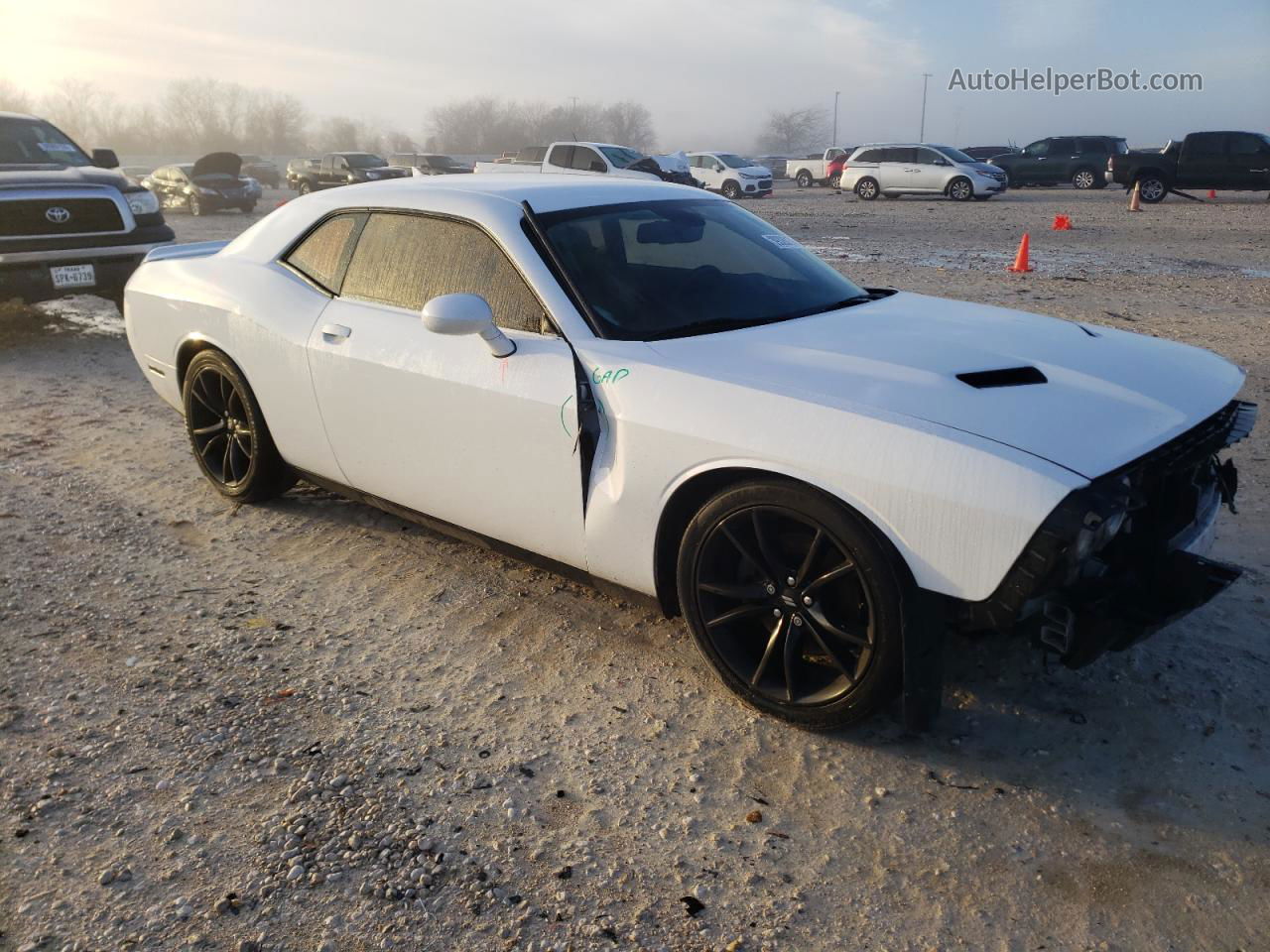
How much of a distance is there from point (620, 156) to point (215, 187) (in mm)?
11613

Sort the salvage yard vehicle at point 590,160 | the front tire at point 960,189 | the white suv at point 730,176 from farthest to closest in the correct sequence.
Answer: the white suv at point 730,176 → the front tire at point 960,189 → the salvage yard vehicle at point 590,160

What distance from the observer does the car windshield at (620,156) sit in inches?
894

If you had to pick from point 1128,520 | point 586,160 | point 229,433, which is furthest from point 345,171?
point 1128,520

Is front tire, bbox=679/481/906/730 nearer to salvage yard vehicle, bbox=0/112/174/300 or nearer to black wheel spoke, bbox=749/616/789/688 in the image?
black wheel spoke, bbox=749/616/789/688

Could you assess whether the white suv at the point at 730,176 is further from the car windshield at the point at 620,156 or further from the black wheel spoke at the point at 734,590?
the black wheel spoke at the point at 734,590

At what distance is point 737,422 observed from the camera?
2.89 m

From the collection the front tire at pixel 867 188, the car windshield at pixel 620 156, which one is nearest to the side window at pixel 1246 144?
the front tire at pixel 867 188

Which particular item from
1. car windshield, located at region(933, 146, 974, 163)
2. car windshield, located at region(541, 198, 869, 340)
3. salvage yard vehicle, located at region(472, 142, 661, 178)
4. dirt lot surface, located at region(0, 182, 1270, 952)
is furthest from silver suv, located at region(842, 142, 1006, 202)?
car windshield, located at region(541, 198, 869, 340)

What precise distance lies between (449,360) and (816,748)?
1801mm

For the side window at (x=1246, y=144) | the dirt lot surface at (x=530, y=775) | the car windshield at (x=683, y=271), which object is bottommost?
the dirt lot surface at (x=530, y=775)

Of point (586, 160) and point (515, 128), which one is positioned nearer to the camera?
point (586, 160)

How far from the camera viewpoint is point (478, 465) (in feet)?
11.8

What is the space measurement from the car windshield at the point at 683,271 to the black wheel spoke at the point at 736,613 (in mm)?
926

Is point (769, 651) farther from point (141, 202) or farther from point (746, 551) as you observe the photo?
point (141, 202)
